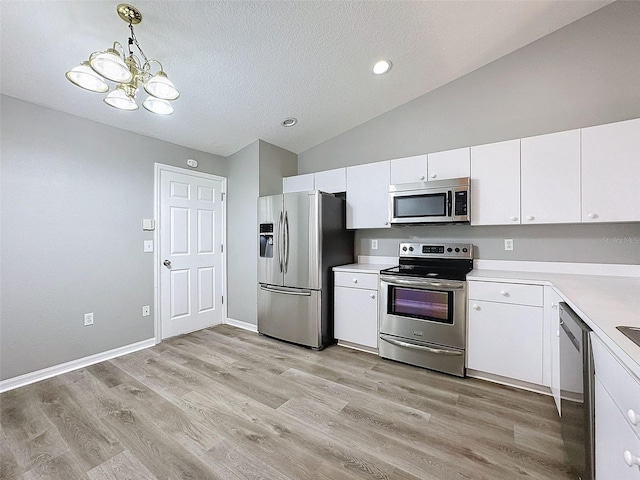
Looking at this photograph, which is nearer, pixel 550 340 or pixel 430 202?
pixel 550 340

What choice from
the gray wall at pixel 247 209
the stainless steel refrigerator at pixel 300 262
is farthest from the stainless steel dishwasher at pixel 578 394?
the gray wall at pixel 247 209

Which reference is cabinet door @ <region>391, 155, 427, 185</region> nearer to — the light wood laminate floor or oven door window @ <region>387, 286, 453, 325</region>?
oven door window @ <region>387, 286, 453, 325</region>

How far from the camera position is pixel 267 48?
2223 mm

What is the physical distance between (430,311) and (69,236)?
136 inches

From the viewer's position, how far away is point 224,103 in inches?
110

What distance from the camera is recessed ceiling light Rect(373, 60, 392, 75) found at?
2.55 meters

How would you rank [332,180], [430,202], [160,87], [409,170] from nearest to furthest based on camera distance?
[160,87], [430,202], [409,170], [332,180]

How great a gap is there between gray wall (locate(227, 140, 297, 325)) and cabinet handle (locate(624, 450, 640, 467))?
334 cm

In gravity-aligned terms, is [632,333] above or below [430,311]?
above

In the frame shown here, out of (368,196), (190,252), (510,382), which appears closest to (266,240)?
(190,252)

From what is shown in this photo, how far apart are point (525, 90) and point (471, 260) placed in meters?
1.69

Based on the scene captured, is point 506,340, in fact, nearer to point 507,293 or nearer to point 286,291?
point 507,293

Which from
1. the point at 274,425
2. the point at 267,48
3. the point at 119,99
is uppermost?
the point at 267,48

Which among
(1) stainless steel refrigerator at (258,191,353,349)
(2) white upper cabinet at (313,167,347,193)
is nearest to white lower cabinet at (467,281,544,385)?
(1) stainless steel refrigerator at (258,191,353,349)
